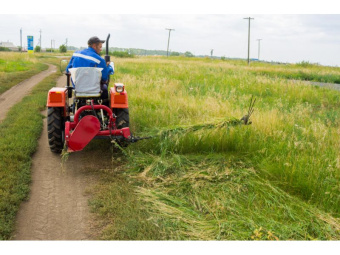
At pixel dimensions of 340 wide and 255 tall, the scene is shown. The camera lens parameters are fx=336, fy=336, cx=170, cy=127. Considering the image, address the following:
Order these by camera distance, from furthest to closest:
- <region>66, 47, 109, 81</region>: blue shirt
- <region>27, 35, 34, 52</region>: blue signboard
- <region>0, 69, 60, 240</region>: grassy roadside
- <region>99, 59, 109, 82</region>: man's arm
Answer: <region>27, 35, 34, 52</region>: blue signboard
<region>99, 59, 109, 82</region>: man's arm
<region>66, 47, 109, 81</region>: blue shirt
<region>0, 69, 60, 240</region>: grassy roadside

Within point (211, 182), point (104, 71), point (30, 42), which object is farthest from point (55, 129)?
point (30, 42)

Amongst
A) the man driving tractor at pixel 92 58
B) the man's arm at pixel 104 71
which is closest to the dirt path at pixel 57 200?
the man's arm at pixel 104 71

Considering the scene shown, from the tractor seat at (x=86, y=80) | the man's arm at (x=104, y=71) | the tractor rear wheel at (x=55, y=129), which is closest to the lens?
the tractor seat at (x=86, y=80)

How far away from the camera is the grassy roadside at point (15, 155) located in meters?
3.70

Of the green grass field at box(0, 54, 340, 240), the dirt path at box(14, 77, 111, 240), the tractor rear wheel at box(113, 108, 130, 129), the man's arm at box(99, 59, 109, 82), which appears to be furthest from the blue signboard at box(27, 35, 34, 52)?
the tractor rear wheel at box(113, 108, 130, 129)

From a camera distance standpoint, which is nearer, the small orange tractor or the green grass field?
the green grass field

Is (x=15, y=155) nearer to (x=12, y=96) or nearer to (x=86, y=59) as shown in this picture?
(x=86, y=59)

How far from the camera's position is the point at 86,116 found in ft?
15.4

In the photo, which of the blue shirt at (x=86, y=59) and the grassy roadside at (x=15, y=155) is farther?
the blue shirt at (x=86, y=59)

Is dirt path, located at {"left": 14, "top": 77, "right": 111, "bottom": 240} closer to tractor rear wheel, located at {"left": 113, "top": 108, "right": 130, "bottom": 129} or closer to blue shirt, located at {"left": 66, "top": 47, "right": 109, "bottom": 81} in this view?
tractor rear wheel, located at {"left": 113, "top": 108, "right": 130, "bottom": 129}

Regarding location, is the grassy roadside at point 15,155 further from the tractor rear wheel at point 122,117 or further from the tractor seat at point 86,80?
the tractor rear wheel at point 122,117

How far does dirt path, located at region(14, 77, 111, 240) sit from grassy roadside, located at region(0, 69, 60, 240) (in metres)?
0.10

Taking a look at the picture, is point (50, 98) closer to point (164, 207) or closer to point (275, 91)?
point (164, 207)

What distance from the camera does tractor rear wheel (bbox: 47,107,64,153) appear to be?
5.55m
